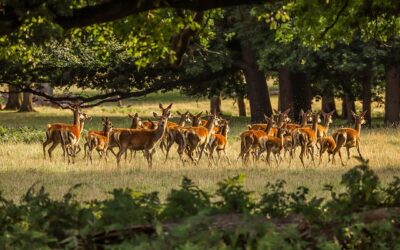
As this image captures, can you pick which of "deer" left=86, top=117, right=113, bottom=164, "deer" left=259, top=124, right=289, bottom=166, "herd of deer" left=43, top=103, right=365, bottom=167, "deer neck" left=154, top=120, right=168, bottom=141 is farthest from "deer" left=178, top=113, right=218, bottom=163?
"deer" left=86, top=117, right=113, bottom=164

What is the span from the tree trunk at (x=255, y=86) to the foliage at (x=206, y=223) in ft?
101

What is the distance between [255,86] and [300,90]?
1.75m

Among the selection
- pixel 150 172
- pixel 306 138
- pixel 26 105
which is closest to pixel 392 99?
pixel 306 138

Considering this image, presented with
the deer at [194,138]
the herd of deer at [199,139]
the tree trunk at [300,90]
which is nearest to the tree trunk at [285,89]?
the tree trunk at [300,90]

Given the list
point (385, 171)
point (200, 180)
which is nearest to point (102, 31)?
point (200, 180)

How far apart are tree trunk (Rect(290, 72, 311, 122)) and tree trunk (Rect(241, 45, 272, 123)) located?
1097 mm

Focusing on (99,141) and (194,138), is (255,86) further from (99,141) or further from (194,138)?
(99,141)

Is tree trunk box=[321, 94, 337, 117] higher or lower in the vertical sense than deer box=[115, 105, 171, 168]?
higher

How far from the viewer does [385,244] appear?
28.0 feet

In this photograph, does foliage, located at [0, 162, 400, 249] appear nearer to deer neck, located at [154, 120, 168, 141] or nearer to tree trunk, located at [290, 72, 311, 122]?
deer neck, located at [154, 120, 168, 141]

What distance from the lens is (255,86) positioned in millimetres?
41188

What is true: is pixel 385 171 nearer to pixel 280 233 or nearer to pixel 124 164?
pixel 124 164

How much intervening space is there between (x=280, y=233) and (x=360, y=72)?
28899 millimetres

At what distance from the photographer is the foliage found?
8219 mm
